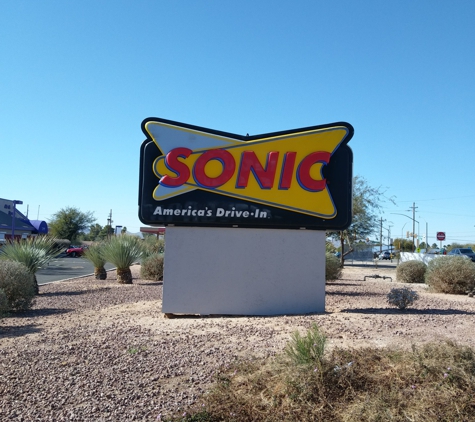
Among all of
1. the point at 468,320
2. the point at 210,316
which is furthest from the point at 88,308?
the point at 468,320

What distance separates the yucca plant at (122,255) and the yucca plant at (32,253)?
2.61 m

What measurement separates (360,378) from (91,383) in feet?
10.2

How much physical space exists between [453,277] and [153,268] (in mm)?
12630

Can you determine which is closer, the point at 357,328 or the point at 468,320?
the point at 357,328

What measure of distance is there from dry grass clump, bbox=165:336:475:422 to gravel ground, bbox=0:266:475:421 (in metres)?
0.58

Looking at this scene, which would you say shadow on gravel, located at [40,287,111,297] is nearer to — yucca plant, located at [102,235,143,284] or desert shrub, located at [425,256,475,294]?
yucca plant, located at [102,235,143,284]

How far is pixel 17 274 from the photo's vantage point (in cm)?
1241

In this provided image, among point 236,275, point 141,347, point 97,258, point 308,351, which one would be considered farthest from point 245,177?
point 97,258

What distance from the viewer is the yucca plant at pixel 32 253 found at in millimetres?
16906

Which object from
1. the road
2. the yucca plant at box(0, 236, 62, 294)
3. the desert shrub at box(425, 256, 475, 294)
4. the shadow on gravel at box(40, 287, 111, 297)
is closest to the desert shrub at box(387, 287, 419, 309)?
the desert shrub at box(425, 256, 475, 294)

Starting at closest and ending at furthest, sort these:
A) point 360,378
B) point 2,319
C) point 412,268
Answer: point 360,378, point 2,319, point 412,268

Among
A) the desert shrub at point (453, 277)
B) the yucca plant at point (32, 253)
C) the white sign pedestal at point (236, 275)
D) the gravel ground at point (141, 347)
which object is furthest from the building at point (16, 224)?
the white sign pedestal at point (236, 275)

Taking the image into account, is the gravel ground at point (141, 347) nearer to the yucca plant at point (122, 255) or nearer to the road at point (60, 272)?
the yucca plant at point (122, 255)

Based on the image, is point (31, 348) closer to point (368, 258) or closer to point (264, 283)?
point (264, 283)
